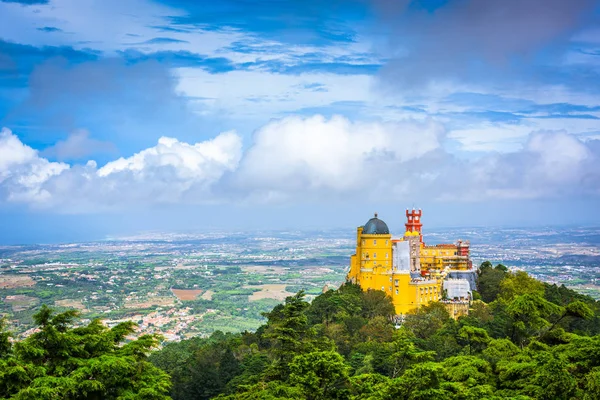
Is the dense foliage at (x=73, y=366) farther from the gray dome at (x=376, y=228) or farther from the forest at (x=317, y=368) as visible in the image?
the gray dome at (x=376, y=228)

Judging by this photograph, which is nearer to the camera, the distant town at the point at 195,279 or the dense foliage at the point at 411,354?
the dense foliage at the point at 411,354

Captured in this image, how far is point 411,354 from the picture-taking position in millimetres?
27625

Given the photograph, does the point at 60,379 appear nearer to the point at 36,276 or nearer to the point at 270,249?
the point at 36,276

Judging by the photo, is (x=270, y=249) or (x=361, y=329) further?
(x=270, y=249)

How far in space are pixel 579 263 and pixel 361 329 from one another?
5300 cm

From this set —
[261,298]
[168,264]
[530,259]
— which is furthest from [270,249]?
[530,259]

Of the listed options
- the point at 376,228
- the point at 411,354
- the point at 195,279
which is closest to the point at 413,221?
the point at 376,228

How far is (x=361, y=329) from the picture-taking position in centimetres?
4222

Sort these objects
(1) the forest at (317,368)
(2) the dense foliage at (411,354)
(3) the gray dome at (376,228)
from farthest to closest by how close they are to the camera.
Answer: (3) the gray dome at (376,228) → (2) the dense foliage at (411,354) → (1) the forest at (317,368)

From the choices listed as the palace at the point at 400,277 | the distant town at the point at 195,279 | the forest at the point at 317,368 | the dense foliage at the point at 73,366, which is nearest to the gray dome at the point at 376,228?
the palace at the point at 400,277

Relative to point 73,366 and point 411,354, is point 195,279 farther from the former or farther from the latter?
point 73,366

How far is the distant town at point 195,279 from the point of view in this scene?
8256 cm

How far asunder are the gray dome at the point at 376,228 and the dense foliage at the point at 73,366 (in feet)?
95.4

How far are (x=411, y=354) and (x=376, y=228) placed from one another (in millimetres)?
22942
